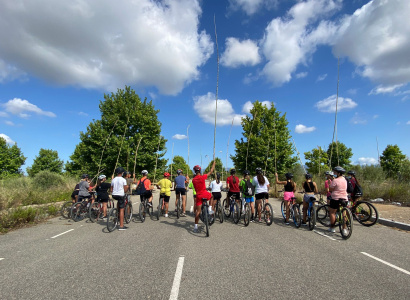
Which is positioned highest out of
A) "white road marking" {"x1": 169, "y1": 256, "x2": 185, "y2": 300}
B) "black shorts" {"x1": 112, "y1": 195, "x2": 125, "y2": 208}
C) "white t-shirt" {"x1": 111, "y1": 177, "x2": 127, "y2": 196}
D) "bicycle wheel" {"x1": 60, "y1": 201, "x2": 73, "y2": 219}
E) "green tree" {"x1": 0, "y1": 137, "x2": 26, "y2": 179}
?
"green tree" {"x1": 0, "y1": 137, "x2": 26, "y2": 179}

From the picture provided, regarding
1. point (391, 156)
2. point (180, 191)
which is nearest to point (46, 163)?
point (180, 191)

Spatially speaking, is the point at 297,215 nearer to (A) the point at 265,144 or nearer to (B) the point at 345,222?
(B) the point at 345,222

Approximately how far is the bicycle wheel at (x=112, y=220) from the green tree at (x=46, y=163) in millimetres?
51644

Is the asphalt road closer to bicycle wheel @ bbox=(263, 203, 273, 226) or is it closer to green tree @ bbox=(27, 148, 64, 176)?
bicycle wheel @ bbox=(263, 203, 273, 226)

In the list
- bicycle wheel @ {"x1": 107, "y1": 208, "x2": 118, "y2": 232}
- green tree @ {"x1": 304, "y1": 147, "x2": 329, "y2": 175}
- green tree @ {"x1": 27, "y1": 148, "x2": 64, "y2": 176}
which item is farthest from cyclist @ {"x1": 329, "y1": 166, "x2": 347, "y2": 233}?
green tree @ {"x1": 27, "y1": 148, "x2": 64, "y2": 176}

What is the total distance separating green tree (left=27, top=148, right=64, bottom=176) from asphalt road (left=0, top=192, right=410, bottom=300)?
2100 inches

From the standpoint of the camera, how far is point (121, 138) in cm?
2380

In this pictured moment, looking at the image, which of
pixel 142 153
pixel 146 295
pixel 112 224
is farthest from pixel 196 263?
pixel 142 153

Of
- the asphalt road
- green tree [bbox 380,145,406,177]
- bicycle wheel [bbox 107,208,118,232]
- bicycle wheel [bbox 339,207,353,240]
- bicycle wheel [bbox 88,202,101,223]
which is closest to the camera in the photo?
the asphalt road

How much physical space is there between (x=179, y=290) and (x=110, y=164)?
22853 millimetres

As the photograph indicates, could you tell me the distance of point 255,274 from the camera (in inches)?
149

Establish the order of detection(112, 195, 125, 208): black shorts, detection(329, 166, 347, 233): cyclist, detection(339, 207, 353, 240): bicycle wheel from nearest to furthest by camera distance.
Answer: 1. detection(339, 207, 353, 240): bicycle wheel
2. detection(329, 166, 347, 233): cyclist
3. detection(112, 195, 125, 208): black shorts

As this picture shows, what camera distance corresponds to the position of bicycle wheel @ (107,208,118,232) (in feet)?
23.0

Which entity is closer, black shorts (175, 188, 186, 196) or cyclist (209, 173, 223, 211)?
cyclist (209, 173, 223, 211)
